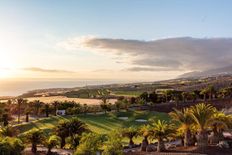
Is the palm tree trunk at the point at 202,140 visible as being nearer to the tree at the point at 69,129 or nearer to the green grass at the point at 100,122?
the tree at the point at 69,129

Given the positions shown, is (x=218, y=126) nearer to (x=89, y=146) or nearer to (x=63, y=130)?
(x=89, y=146)

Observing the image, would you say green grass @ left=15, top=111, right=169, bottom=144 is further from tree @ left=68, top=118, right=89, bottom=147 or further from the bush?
the bush

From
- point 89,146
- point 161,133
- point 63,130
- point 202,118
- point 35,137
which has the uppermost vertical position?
point 202,118

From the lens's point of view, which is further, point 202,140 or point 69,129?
point 69,129

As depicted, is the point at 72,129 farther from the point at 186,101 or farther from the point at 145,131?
the point at 186,101

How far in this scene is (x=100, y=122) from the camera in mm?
73938

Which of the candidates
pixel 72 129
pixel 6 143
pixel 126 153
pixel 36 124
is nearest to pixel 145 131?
pixel 126 153

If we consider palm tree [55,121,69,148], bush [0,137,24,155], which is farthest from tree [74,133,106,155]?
palm tree [55,121,69,148]

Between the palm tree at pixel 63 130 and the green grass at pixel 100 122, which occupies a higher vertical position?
the palm tree at pixel 63 130

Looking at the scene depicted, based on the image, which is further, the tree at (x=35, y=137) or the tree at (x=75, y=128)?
the tree at (x=75, y=128)

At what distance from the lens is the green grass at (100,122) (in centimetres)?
6724

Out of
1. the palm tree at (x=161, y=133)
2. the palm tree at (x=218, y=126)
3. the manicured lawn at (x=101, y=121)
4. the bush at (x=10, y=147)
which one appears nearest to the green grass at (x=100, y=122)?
the manicured lawn at (x=101, y=121)

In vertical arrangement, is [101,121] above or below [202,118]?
below

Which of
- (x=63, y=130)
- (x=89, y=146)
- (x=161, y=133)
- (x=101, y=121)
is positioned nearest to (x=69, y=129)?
(x=63, y=130)
